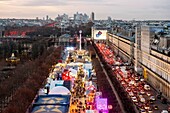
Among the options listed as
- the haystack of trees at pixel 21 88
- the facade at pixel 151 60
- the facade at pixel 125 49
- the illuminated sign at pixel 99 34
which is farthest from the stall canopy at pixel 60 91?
the illuminated sign at pixel 99 34

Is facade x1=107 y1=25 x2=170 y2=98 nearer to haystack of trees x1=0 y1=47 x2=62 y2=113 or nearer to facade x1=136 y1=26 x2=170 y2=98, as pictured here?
A: facade x1=136 y1=26 x2=170 y2=98

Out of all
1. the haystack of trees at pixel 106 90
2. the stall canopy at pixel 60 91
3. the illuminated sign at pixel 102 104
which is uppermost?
the illuminated sign at pixel 102 104

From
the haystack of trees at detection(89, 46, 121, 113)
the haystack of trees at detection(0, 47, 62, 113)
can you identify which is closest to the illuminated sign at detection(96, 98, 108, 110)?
the haystack of trees at detection(89, 46, 121, 113)

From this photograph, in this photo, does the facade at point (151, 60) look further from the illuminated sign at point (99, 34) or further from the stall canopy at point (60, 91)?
the illuminated sign at point (99, 34)

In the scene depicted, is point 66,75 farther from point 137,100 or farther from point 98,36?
point 98,36

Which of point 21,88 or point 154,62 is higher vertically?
point 154,62

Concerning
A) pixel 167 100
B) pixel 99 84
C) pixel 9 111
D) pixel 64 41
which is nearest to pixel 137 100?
pixel 167 100

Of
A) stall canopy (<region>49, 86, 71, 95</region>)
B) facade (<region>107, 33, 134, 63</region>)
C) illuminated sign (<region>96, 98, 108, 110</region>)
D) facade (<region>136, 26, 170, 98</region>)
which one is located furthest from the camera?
facade (<region>107, 33, 134, 63</region>)

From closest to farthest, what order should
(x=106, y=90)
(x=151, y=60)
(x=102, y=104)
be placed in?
(x=102, y=104)
(x=106, y=90)
(x=151, y=60)

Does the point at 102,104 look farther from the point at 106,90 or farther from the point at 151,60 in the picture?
the point at 151,60

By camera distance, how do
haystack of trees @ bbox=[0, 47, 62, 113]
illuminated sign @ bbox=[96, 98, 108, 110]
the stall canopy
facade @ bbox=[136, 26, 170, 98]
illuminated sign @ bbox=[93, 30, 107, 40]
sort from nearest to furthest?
illuminated sign @ bbox=[96, 98, 108, 110]
haystack of trees @ bbox=[0, 47, 62, 113]
the stall canopy
facade @ bbox=[136, 26, 170, 98]
illuminated sign @ bbox=[93, 30, 107, 40]

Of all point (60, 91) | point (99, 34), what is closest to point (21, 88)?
point (60, 91)
